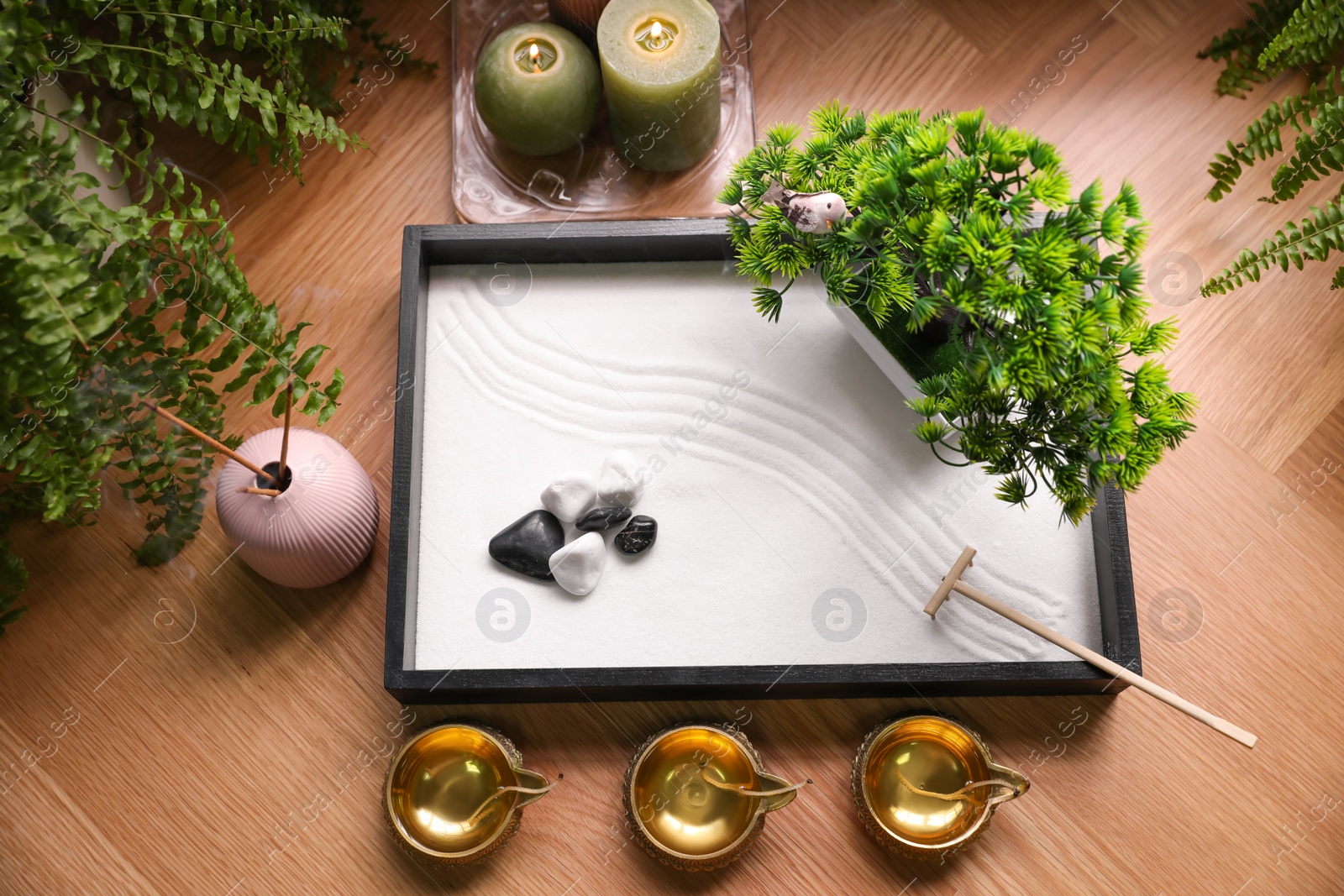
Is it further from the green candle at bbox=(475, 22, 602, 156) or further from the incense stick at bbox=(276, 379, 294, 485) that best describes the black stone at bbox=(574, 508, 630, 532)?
the green candle at bbox=(475, 22, 602, 156)

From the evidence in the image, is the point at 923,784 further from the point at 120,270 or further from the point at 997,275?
the point at 120,270

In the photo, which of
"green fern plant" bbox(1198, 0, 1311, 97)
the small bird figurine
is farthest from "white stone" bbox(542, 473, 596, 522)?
"green fern plant" bbox(1198, 0, 1311, 97)

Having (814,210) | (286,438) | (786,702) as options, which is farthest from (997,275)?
(286,438)

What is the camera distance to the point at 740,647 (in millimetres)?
1018

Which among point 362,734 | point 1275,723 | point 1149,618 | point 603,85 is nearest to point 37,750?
point 362,734

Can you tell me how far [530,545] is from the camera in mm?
1030

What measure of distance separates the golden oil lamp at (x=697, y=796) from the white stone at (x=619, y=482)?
26cm

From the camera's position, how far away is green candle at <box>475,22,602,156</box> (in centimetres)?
106

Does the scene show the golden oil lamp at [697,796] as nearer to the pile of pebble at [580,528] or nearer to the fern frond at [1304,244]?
the pile of pebble at [580,528]

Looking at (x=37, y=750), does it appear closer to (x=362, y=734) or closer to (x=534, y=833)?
(x=362, y=734)

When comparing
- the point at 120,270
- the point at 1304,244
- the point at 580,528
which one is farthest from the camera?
the point at 580,528

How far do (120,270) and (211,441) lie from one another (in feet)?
0.59

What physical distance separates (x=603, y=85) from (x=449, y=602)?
65 cm

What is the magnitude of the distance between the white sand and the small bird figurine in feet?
0.81
